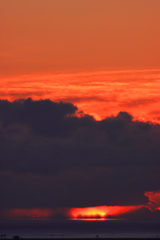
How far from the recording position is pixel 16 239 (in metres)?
131

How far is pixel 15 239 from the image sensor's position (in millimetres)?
130875

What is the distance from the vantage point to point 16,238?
131750 mm

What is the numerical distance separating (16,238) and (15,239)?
89cm

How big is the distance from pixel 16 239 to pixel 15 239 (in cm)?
33

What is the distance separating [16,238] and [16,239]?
64 cm
